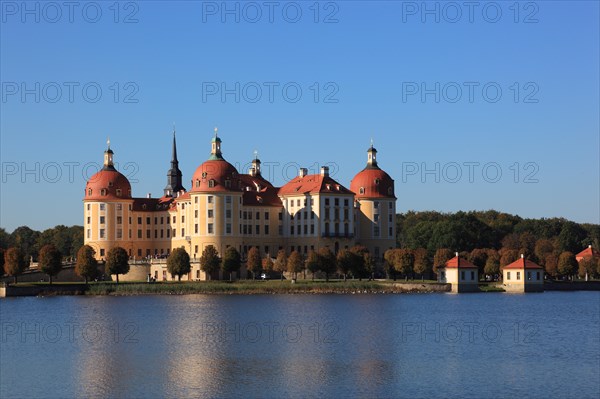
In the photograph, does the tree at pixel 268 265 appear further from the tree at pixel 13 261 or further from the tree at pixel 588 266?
the tree at pixel 588 266

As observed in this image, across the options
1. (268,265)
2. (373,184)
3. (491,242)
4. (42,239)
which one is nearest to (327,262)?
Answer: (268,265)

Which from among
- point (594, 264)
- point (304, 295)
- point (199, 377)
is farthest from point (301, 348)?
point (594, 264)

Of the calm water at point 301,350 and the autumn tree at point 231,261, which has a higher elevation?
the autumn tree at point 231,261

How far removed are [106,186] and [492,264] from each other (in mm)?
41023

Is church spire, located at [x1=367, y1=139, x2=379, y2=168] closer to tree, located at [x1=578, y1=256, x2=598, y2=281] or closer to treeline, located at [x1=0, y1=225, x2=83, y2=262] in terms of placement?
tree, located at [x1=578, y1=256, x2=598, y2=281]

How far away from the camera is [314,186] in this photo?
114 meters

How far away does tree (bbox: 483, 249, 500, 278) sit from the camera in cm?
10631

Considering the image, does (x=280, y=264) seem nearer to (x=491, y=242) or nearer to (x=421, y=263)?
(x=421, y=263)

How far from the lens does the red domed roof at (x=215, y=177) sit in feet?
360

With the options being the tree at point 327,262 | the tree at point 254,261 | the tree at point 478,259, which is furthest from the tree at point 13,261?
the tree at point 478,259

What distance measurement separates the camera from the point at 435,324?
201 ft

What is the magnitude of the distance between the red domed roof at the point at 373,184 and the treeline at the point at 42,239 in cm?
3617

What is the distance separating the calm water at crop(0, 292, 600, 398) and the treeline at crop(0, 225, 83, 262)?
195 ft

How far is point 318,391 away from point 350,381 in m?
2.30
